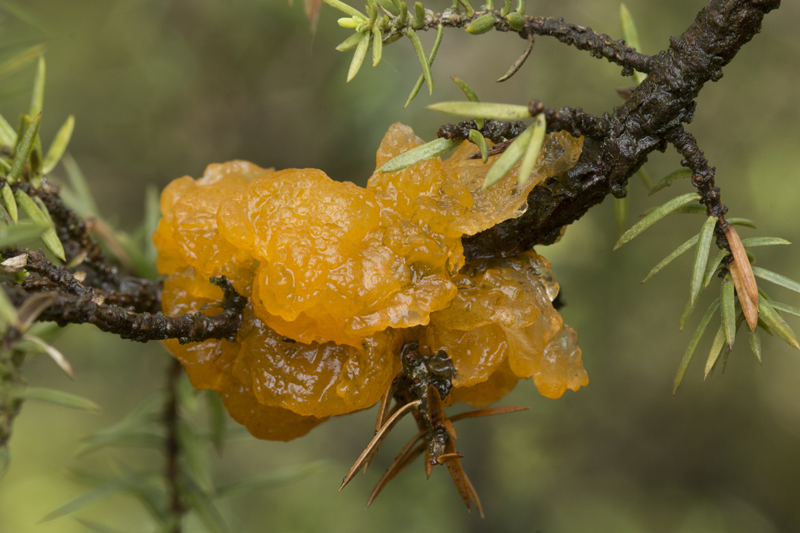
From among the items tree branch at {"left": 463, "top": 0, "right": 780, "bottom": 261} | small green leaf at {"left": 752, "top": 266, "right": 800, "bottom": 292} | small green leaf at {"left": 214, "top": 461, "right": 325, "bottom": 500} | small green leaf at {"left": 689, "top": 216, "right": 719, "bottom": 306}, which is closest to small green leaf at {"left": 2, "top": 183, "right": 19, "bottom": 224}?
tree branch at {"left": 463, "top": 0, "right": 780, "bottom": 261}

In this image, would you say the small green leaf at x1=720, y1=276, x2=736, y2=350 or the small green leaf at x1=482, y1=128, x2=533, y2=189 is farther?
the small green leaf at x1=720, y1=276, x2=736, y2=350

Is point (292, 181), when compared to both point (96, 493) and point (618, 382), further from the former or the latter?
point (618, 382)

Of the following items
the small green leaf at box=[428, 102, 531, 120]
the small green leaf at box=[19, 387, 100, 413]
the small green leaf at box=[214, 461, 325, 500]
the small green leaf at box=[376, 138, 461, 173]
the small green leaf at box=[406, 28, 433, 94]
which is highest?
the small green leaf at box=[406, 28, 433, 94]

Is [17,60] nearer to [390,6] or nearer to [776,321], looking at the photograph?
[390,6]

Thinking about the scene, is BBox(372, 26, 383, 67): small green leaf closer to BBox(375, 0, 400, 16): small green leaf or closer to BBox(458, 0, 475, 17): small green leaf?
BBox(375, 0, 400, 16): small green leaf

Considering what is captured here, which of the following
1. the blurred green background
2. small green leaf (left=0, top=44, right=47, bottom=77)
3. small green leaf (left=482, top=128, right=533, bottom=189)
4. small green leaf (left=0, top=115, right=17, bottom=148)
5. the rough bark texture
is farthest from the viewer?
the blurred green background

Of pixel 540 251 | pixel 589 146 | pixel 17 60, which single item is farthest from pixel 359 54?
pixel 540 251

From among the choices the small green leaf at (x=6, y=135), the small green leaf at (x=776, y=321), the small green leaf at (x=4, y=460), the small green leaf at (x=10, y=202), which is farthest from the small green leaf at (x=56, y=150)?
the small green leaf at (x=776, y=321)
